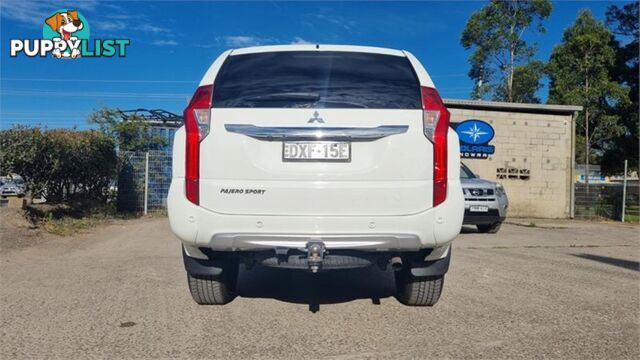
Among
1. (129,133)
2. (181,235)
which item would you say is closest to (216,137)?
(181,235)

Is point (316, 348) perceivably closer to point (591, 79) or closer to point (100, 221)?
point (100, 221)

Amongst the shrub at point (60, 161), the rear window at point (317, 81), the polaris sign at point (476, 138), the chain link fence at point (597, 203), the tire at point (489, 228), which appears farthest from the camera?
the chain link fence at point (597, 203)

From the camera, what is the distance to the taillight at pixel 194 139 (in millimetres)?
3389

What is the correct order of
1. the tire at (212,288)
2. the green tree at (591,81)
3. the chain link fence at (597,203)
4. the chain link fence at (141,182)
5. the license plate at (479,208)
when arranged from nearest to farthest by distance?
1. the tire at (212,288)
2. the license plate at (479,208)
3. the chain link fence at (141,182)
4. the chain link fence at (597,203)
5. the green tree at (591,81)

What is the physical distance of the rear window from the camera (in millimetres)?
3516

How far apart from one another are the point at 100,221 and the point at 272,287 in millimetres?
8117

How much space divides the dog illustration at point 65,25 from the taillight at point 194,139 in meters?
12.6

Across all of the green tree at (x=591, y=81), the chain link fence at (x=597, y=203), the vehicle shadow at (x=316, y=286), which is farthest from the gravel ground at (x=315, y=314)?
the green tree at (x=591, y=81)

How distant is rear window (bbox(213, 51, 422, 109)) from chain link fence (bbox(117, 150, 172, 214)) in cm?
1139

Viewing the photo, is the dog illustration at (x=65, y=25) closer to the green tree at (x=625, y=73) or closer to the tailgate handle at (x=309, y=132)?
the tailgate handle at (x=309, y=132)

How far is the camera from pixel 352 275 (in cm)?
572

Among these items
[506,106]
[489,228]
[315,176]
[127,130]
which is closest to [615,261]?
[489,228]

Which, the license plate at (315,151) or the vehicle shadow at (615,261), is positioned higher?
the license plate at (315,151)

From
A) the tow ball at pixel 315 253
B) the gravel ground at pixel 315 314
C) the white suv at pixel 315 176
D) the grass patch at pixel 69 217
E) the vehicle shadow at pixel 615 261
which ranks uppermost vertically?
the white suv at pixel 315 176
